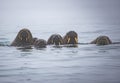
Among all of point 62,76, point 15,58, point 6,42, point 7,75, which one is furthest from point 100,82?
point 6,42

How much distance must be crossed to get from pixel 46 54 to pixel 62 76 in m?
7.89

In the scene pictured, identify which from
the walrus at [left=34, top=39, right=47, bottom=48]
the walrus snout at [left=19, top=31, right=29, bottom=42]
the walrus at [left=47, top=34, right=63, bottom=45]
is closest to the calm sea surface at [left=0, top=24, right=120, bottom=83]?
the walrus at [left=34, top=39, right=47, bottom=48]

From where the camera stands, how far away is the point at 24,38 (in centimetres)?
3784

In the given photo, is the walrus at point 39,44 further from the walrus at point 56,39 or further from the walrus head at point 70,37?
the walrus head at point 70,37

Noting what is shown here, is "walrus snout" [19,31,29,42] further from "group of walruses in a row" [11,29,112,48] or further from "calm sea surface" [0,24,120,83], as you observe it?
"calm sea surface" [0,24,120,83]

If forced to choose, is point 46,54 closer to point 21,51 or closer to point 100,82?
point 21,51

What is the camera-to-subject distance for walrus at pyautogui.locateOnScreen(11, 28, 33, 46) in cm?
3766

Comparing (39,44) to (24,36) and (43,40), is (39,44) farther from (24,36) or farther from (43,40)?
(24,36)

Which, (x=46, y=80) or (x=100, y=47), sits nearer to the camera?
(x=46, y=80)

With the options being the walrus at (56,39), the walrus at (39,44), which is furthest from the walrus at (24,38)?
the walrus at (56,39)

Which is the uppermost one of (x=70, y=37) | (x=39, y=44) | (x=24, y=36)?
(x=24, y=36)

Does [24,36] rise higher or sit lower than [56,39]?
higher

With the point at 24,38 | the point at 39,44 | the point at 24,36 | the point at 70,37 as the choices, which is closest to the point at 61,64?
the point at 39,44

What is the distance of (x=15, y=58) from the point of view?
32.3m
